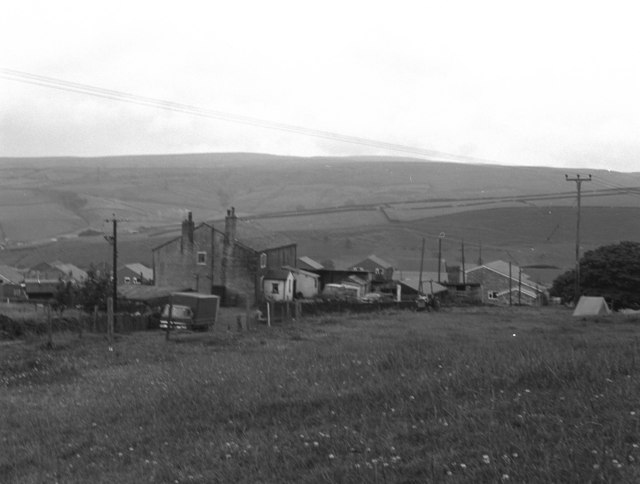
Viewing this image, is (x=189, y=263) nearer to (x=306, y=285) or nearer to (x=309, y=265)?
(x=306, y=285)

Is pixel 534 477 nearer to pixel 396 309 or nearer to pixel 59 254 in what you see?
pixel 396 309

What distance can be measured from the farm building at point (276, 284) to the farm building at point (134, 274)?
73.0ft

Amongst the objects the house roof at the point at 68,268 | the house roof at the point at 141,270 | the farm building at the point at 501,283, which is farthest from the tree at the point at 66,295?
the farm building at the point at 501,283

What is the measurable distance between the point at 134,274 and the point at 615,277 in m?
50.6

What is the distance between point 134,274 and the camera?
95.0 meters

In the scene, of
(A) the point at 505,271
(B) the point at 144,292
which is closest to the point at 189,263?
(B) the point at 144,292

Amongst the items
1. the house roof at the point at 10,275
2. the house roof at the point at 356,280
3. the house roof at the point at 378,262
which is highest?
the house roof at the point at 378,262

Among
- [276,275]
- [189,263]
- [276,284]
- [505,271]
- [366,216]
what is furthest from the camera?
[366,216]

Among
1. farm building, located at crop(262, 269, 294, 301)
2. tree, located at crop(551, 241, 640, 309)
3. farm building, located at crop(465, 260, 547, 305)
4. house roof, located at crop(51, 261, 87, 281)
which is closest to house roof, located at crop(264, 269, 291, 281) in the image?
farm building, located at crop(262, 269, 294, 301)

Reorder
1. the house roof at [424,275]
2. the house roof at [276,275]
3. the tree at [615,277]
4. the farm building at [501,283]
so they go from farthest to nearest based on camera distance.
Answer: the house roof at [424,275] → the farm building at [501,283] → the house roof at [276,275] → the tree at [615,277]

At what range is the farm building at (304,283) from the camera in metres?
76.9

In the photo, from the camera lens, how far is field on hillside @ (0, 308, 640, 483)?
24.8ft

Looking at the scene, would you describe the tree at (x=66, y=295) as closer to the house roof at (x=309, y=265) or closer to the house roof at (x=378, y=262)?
the house roof at (x=309, y=265)

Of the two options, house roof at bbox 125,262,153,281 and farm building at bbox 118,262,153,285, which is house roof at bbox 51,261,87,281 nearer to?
farm building at bbox 118,262,153,285
